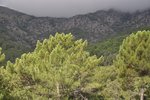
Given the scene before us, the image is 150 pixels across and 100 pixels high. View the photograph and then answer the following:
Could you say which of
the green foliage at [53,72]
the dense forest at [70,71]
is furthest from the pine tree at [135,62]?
the green foliage at [53,72]

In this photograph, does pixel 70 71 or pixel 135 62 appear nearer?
pixel 135 62

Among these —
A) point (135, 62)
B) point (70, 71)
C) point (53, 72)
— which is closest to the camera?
point (135, 62)

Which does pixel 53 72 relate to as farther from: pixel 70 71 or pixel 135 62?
pixel 135 62

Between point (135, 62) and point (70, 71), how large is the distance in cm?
652

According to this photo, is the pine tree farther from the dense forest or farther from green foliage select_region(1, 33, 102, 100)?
green foliage select_region(1, 33, 102, 100)

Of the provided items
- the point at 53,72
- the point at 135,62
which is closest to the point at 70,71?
the point at 53,72

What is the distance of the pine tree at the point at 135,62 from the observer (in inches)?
1491

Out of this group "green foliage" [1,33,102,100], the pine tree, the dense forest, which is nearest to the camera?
the pine tree

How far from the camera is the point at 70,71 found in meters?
39.1

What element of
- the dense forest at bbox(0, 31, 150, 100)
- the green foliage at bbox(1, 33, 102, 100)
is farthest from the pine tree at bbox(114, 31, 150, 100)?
the green foliage at bbox(1, 33, 102, 100)

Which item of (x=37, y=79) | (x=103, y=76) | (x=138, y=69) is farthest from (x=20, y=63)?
(x=138, y=69)

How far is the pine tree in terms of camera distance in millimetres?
37875

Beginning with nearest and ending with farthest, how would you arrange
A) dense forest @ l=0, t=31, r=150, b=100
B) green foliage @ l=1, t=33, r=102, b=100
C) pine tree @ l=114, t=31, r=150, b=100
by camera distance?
pine tree @ l=114, t=31, r=150, b=100 < dense forest @ l=0, t=31, r=150, b=100 < green foliage @ l=1, t=33, r=102, b=100

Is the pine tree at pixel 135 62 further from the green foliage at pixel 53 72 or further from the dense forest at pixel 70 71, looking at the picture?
the green foliage at pixel 53 72
